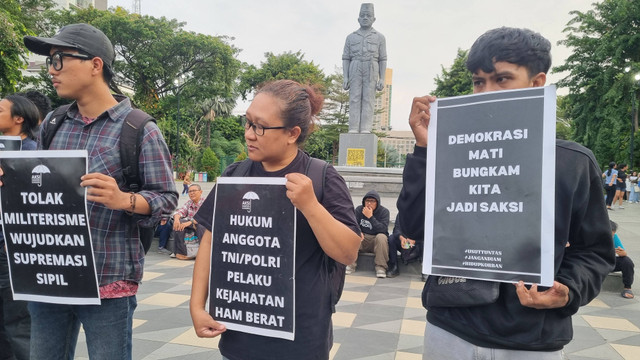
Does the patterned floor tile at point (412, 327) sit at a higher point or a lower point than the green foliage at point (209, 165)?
lower

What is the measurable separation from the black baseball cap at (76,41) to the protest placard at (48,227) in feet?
1.47

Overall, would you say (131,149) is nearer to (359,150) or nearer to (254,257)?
(254,257)

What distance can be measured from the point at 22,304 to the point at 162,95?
27710mm

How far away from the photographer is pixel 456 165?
1323mm

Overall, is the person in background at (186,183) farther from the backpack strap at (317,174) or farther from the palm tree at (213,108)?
the palm tree at (213,108)

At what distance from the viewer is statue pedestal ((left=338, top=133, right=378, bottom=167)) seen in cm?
1245

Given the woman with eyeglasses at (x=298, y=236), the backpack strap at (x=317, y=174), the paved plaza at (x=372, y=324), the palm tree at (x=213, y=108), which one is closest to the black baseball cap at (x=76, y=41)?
the woman with eyeglasses at (x=298, y=236)

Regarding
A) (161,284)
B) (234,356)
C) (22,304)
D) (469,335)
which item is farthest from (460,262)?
(161,284)

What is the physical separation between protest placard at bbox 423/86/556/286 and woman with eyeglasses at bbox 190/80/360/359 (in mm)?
305

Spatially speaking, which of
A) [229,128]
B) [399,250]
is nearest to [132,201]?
[399,250]

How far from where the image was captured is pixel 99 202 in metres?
1.63

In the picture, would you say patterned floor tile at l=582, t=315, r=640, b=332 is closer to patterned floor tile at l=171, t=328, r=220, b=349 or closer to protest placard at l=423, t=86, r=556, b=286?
patterned floor tile at l=171, t=328, r=220, b=349

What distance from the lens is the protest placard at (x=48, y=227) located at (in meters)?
1.61

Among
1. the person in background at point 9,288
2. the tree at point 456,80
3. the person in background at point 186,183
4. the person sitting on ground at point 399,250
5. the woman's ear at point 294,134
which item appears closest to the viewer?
the woman's ear at point 294,134
